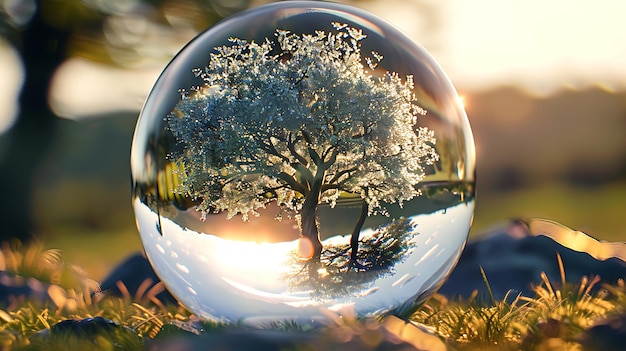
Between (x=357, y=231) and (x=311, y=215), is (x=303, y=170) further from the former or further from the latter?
(x=357, y=231)

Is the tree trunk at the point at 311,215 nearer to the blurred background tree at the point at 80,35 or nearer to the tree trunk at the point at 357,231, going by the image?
the tree trunk at the point at 357,231

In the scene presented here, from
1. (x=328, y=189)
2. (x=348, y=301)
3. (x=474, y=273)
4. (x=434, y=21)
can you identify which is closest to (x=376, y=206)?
(x=328, y=189)

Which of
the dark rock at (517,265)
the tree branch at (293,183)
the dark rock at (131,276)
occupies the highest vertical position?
the tree branch at (293,183)

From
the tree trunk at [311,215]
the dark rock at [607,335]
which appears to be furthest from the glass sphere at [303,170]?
the dark rock at [607,335]

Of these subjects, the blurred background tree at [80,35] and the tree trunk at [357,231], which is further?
the blurred background tree at [80,35]

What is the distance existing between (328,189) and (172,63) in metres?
1.53

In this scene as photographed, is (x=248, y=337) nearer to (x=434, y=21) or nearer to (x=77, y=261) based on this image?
(x=77, y=261)

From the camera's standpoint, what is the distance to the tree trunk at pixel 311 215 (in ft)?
11.1

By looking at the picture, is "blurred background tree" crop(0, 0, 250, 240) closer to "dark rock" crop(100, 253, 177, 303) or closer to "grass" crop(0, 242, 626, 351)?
"dark rock" crop(100, 253, 177, 303)

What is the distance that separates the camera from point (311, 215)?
3.40m

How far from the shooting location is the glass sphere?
3.41m

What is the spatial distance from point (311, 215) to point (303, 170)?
0.25m

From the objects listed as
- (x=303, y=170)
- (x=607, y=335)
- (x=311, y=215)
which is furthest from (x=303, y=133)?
(x=607, y=335)

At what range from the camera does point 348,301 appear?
→ 3678mm
